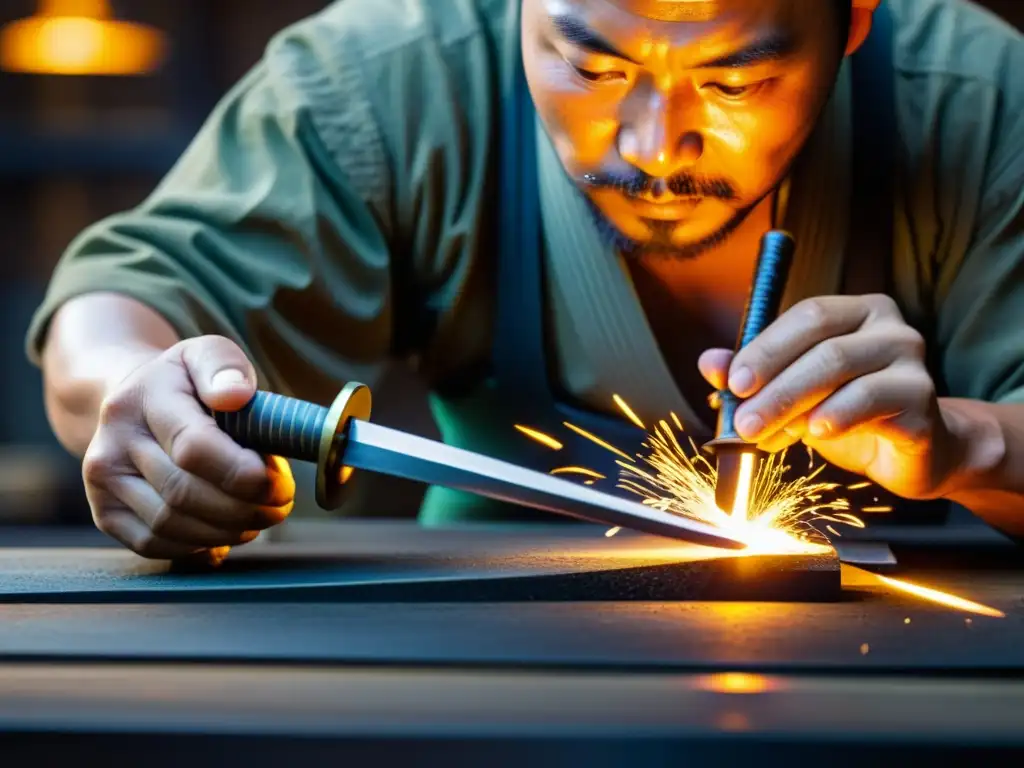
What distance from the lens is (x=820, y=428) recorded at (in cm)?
80

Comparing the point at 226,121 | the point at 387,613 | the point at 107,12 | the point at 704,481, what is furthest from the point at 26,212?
the point at 387,613

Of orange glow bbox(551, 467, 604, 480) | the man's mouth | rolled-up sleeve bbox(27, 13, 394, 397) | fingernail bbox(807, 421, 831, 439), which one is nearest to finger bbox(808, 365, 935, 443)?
fingernail bbox(807, 421, 831, 439)

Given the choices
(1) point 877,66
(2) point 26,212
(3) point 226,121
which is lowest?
(2) point 26,212

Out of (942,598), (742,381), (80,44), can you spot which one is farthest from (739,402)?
(80,44)

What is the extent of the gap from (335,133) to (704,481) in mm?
437

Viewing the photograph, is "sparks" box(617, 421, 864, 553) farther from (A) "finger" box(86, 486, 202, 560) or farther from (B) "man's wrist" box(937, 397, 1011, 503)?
(A) "finger" box(86, 486, 202, 560)

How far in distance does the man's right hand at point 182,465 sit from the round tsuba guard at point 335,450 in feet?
0.15

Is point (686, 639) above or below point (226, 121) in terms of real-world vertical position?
below

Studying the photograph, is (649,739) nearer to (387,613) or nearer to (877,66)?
(387,613)

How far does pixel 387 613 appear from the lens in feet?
1.99

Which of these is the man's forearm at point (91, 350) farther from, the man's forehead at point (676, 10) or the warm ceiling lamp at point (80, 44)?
the warm ceiling lamp at point (80, 44)

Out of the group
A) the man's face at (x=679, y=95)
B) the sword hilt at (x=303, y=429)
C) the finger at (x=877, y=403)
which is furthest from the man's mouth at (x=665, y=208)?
the sword hilt at (x=303, y=429)

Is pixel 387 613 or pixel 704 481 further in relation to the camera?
pixel 704 481

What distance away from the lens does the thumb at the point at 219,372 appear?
0.70m
